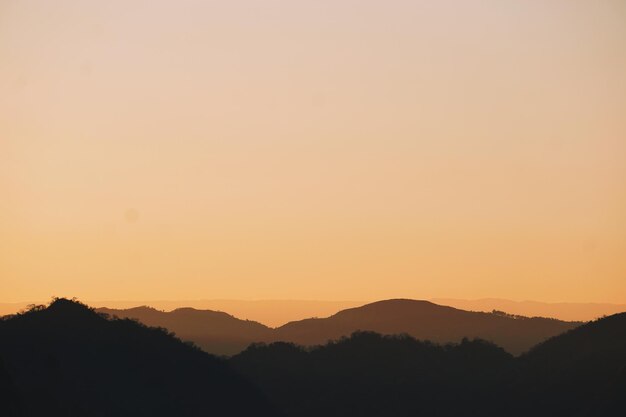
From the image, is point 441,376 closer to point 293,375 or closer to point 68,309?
point 293,375

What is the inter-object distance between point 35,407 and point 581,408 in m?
56.7

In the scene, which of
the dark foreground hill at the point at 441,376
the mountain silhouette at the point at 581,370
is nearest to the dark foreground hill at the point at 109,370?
the dark foreground hill at the point at 441,376

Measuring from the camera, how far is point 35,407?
→ 8438 cm

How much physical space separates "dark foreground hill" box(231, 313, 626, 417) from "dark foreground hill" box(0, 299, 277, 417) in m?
19.0

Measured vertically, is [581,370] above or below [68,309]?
below

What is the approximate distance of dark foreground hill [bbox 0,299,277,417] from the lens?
89688mm

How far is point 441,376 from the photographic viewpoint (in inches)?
5468

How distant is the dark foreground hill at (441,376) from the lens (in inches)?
5020

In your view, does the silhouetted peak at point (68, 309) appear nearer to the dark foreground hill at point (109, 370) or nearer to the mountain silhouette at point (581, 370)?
the dark foreground hill at point (109, 370)

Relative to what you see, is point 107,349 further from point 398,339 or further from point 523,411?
point 398,339

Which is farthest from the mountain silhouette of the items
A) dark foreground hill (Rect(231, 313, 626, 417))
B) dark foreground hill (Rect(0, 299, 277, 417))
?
dark foreground hill (Rect(0, 299, 277, 417))

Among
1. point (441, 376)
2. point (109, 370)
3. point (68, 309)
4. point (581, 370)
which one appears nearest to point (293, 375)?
point (441, 376)

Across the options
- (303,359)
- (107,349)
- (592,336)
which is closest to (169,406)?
(107,349)

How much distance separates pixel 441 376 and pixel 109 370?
48.5 meters
